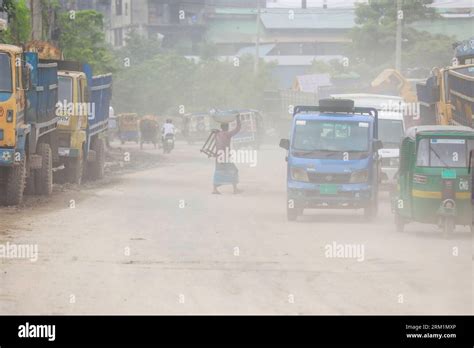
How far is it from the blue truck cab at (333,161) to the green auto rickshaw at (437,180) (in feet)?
6.74

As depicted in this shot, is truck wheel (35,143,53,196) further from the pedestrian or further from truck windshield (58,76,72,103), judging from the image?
the pedestrian

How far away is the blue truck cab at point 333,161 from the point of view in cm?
2144

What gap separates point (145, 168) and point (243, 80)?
4264 centimetres

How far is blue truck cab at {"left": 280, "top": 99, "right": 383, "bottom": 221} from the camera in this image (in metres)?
21.4

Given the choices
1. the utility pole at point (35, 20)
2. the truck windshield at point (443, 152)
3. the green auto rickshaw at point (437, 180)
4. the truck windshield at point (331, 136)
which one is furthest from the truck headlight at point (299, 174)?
the utility pole at point (35, 20)

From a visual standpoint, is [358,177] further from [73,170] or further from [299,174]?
[73,170]

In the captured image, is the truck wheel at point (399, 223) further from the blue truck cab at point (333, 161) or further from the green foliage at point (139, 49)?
the green foliage at point (139, 49)

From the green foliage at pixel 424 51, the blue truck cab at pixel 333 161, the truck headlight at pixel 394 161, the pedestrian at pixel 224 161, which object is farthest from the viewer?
the green foliage at pixel 424 51

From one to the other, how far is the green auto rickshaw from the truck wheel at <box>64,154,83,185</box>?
33.0ft

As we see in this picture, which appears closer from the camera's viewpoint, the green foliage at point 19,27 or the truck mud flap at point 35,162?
the truck mud flap at point 35,162

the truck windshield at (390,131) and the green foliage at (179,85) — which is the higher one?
the truck windshield at (390,131)
